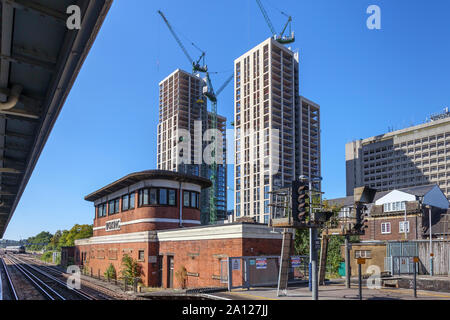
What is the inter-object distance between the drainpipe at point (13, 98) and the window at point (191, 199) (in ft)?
83.1

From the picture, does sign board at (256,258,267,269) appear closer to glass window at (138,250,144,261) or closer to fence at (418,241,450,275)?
glass window at (138,250,144,261)

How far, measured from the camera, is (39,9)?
624 cm

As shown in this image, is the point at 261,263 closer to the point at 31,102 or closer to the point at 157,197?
the point at 157,197

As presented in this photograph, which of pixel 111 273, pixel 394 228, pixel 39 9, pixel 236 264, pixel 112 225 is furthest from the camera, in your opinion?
pixel 394 228

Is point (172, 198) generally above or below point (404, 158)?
below

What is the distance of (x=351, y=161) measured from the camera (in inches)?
6250

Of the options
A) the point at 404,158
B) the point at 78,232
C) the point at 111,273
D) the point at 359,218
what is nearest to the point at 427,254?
the point at 359,218

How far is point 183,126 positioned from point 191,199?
124 meters

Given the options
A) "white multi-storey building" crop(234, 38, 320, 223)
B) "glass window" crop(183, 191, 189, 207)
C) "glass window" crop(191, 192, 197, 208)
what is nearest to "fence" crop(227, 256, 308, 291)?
"glass window" crop(183, 191, 189, 207)

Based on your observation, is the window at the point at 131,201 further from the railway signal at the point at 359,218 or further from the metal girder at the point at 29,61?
the metal girder at the point at 29,61

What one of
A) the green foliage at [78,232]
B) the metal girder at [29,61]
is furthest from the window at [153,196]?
the green foliage at [78,232]

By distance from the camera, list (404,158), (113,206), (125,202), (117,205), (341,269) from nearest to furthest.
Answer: (125,202)
(341,269)
(117,205)
(113,206)
(404,158)

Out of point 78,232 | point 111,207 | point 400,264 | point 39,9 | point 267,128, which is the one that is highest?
point 267,128

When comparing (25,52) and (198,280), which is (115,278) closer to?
(198,280)
